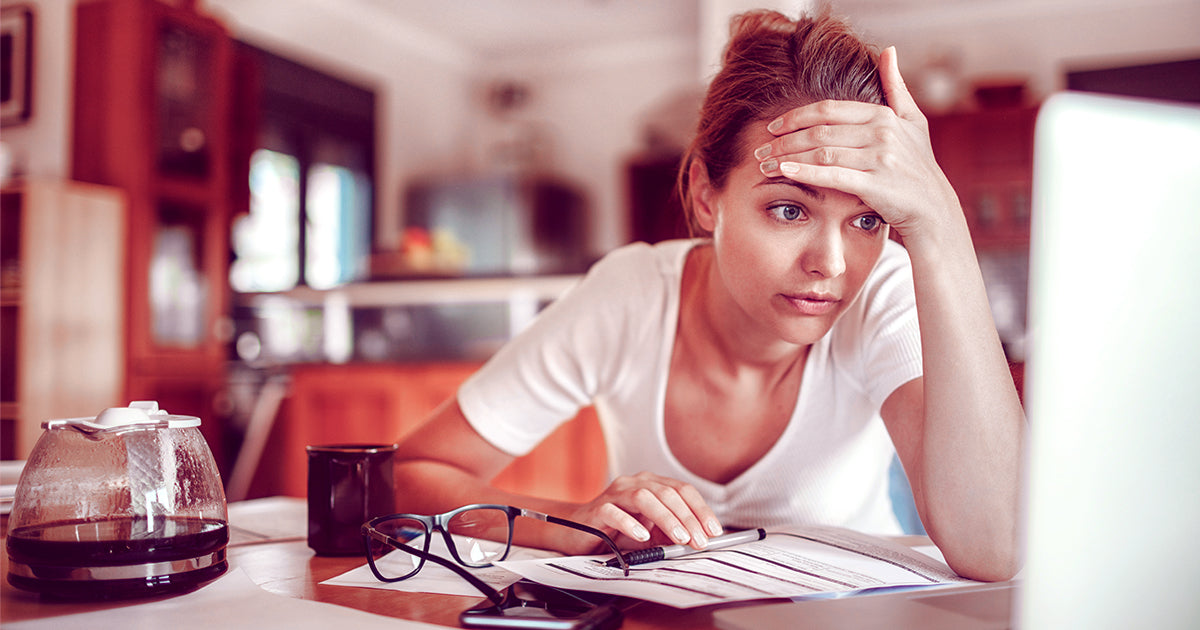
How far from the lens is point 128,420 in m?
0.64

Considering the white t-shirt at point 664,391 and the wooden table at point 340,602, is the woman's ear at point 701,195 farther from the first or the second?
the wooden table at point 340,602

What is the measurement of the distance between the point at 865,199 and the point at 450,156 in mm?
5979

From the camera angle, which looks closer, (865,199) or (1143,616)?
(1143,616)

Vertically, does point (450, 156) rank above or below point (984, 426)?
Answer: above

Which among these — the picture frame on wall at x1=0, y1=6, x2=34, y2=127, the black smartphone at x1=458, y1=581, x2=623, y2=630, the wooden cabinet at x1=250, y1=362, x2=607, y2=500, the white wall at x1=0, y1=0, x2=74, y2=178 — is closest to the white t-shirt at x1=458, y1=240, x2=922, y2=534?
the black smartphone at x1=458, y1=581, x2=623, y2=630

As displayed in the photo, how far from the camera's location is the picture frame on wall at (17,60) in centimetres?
379

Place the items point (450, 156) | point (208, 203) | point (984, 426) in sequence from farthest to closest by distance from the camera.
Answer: point (450, 156) < point (208, 203) < point (984, 426)

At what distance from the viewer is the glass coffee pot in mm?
616

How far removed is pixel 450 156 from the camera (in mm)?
6508

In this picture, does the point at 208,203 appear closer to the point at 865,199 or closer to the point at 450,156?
the point at 450,156

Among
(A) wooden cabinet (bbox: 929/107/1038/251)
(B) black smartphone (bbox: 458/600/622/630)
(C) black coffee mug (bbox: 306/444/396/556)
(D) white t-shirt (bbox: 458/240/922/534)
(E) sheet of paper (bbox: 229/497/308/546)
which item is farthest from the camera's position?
(A) wooden cabinet (bbox: 929/107/1038/251)

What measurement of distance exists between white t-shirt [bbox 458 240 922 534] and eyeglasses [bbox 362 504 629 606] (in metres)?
0.31

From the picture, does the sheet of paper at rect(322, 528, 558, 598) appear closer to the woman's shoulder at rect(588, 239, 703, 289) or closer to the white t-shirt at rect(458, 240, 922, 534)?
the white t-shirt at rect(458, 240, 922, 534)

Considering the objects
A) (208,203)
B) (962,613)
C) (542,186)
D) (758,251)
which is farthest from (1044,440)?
(542,186)
